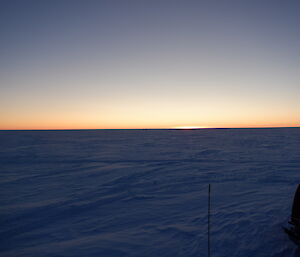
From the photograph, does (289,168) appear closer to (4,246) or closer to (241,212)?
(241,212)

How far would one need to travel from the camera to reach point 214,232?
24.1 ft

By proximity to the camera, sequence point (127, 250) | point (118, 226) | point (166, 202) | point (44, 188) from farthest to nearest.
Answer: point (44, 188)
point (166, 202)
point (118, 226)
point (127, 250)

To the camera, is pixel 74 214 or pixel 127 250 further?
pixel 74 214

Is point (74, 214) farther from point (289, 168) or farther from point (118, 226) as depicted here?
point (289, 168)

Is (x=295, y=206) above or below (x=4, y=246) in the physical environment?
above

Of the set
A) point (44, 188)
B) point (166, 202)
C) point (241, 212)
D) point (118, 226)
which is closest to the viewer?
point (118, 226)

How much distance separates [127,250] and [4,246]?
Answer: 407cm

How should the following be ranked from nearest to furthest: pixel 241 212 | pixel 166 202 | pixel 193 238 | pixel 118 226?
pixel 193 238, pixel 118 226, pixel 241 212, pixel 166 202

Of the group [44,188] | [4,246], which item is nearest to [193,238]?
[4,246]

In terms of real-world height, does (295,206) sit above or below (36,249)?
above

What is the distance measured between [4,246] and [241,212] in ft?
29.4

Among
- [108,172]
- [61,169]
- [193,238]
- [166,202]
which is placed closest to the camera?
[193,238]

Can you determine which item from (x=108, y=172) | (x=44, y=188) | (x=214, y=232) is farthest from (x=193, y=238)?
(x=108, y=172)

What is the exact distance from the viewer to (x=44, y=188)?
1298 cm
